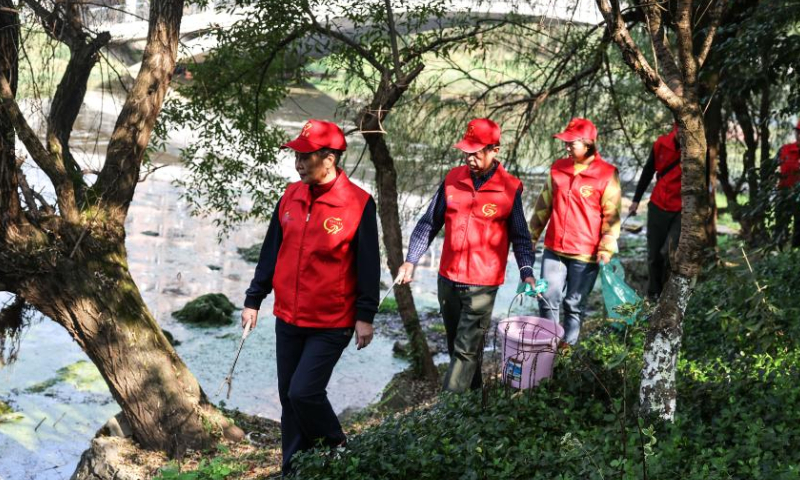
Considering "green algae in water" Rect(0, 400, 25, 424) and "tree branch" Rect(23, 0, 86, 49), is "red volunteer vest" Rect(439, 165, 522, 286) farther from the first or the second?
"green algae in water" Rect(0, 400, 25, 424)

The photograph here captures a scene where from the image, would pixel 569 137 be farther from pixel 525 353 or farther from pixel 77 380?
pixel 77 380

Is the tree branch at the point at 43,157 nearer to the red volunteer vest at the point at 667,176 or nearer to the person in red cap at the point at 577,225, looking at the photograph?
the person in red cap at the point at 577,225

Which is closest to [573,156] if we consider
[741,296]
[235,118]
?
[741,296]

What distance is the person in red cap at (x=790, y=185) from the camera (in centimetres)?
613

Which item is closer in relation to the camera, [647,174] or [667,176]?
[667,176]

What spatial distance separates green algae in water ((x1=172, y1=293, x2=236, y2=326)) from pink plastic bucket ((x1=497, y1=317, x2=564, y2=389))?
9395mm

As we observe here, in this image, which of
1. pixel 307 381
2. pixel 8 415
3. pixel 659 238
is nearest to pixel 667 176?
pixel 659 238

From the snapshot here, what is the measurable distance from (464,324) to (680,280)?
1371mm

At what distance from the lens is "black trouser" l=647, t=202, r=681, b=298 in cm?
736

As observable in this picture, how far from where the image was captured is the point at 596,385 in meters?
4.82

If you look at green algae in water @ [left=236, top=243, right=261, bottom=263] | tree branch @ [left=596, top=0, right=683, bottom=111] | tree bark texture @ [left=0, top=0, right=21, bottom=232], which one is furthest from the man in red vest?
green algae in water @ [left=236, top=243, right=261, bottom=263]

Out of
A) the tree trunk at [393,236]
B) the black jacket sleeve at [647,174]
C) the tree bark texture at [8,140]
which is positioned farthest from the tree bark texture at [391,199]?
the tree bark texture at [8,140]

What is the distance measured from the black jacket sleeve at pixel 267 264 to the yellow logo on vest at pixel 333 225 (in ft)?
1.21

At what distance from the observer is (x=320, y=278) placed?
14.3ft
